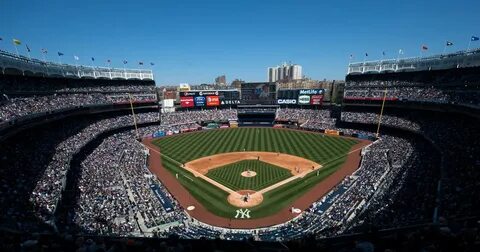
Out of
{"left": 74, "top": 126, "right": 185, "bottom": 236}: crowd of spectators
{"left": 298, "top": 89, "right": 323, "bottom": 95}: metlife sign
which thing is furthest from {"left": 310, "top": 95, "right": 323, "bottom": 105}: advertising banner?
{"left": 74, "top": 126, "right": 185, "bottom": 236}: crowd of spectators

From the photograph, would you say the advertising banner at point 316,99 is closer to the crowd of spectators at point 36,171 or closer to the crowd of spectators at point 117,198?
the crowd of spectators at point 117,198

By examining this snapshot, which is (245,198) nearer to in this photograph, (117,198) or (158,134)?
(117,198)

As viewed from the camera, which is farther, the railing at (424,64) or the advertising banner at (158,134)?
the advertising banner at (158,134)

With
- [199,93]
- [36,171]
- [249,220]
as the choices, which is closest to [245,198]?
[249,220]

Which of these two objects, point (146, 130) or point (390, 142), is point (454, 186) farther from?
point (146, 130)

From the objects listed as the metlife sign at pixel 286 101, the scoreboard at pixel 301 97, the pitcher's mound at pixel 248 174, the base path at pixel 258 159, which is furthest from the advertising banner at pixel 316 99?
the pitcher's mound at pixel 248 174
